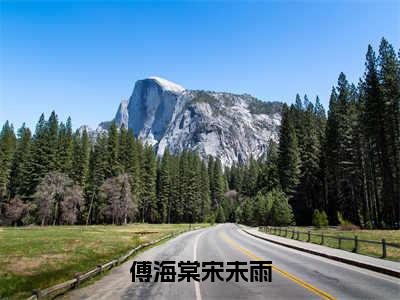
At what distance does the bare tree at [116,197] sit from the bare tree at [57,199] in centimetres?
494

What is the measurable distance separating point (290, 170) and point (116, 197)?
116 ft

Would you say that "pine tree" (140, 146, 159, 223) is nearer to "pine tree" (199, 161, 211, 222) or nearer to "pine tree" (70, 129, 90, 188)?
"pine tree" (70, 129, 90, 188)

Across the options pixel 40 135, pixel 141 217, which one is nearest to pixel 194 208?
pixel 141 217

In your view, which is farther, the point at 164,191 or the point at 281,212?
the point at 164,191

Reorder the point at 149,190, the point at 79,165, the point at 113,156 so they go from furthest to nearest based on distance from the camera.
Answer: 1. the point at 149,190
2. the point at 113,156
3. the point at 79,165

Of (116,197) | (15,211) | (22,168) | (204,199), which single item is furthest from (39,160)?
(204,199)

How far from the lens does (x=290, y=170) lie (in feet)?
209

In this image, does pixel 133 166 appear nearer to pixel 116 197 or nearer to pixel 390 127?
pixel 116 197

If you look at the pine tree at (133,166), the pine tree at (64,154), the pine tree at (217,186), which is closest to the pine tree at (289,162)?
the pine tree at (133,166)

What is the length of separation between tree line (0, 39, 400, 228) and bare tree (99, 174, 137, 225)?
0.70 feet

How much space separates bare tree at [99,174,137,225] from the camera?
225 feet

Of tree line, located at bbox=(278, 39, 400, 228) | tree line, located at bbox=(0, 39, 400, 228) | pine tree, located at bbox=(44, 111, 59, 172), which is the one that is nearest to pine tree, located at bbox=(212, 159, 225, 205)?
tree line, located at bbox=(0, 39, 400, 228)

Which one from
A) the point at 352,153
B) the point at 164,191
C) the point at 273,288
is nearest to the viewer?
the point at 273,288

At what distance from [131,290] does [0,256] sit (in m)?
12.0
